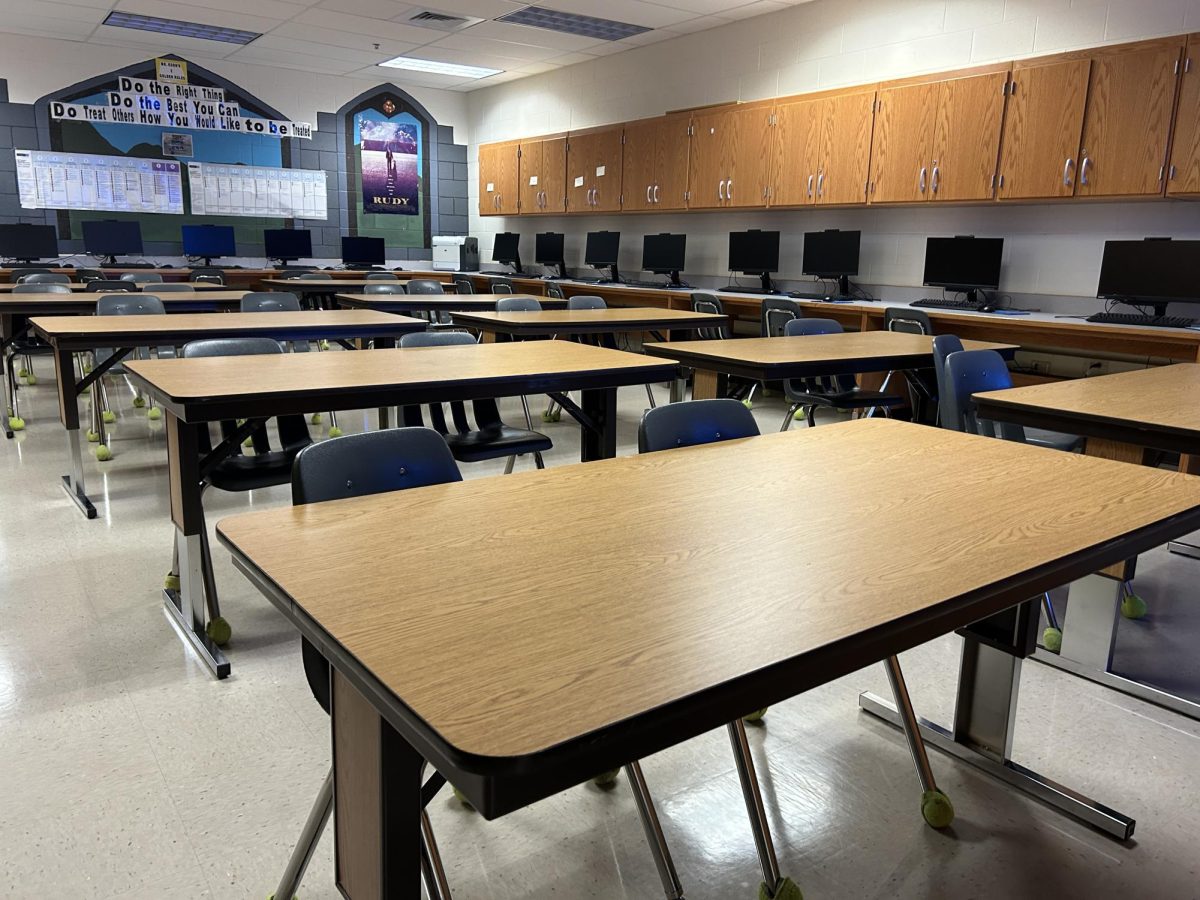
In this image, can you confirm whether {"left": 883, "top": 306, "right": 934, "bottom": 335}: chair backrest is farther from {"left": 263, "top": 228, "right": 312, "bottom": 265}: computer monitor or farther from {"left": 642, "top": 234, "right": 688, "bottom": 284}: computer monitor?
{"left": 263, "top": 228, "right": 312, "bottom": 265}: computer monitor

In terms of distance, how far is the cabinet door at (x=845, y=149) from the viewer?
20.5 feet

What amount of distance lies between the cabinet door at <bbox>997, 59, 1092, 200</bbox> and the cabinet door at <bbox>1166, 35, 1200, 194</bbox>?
0.50 meters

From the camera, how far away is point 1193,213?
199 inches

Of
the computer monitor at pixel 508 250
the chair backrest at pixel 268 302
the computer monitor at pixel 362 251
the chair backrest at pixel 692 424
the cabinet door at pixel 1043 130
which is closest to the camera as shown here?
the chair backrest at pixel 692 424

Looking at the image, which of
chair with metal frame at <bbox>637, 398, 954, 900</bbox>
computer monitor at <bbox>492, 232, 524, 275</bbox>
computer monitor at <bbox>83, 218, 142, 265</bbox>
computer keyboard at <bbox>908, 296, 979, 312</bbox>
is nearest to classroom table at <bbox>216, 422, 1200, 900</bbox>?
Answer: chair with metal frame at <bbox>637, 398, 954, 900</bbox>

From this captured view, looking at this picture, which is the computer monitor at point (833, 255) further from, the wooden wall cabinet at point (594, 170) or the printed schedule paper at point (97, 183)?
→ the printed schedule paper at point (97, 183)

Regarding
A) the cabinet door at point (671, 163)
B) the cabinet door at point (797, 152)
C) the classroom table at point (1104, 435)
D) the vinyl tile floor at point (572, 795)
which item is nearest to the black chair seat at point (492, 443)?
the vinyl tile floor at point (572, 795)

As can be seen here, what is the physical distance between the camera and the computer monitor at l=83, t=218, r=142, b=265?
8977 mm

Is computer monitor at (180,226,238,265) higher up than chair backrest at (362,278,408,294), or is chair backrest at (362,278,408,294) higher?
computer monitor at (180,226,238,265)

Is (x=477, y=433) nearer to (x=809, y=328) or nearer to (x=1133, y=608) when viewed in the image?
(x=809, y=328)

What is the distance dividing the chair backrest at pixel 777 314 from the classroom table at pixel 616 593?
14.1 ft

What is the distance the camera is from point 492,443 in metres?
3.22

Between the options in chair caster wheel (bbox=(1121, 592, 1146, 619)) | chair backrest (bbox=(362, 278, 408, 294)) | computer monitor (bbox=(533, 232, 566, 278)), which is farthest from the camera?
computer monitor (bbox=(533, 232, 566, 278))

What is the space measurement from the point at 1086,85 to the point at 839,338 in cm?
240
